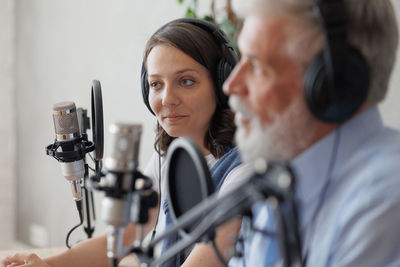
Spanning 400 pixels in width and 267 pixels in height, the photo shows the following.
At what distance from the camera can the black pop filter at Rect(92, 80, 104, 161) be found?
1081 millimetres

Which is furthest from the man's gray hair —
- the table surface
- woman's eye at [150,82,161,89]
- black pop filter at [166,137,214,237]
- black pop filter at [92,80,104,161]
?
the table surface

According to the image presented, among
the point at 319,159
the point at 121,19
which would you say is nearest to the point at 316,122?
the point at 319,159

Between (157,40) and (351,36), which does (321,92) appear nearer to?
(351,36)

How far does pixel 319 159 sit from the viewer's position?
0.76 m

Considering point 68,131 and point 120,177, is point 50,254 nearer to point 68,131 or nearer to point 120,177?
point 68,131

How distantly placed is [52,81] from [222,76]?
80.4 inches

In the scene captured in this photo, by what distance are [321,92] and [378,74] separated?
0.41ft

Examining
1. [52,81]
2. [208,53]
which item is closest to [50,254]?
[208,53]

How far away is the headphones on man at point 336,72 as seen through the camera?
25.6 inches

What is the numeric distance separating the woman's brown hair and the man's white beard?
52 cm

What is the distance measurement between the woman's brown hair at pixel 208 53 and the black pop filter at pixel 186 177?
1.78ft

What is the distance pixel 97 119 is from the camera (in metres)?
1.08

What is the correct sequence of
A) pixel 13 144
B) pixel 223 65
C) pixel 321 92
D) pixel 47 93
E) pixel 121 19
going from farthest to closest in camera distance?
1. pixel 13 144
2. pixel 47 93
3. pixel 121 19
4. pixel 223 65
5. pixel 321 92

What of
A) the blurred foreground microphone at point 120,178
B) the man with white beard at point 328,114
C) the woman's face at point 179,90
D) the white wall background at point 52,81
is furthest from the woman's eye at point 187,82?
the white wall background at point 52,81
